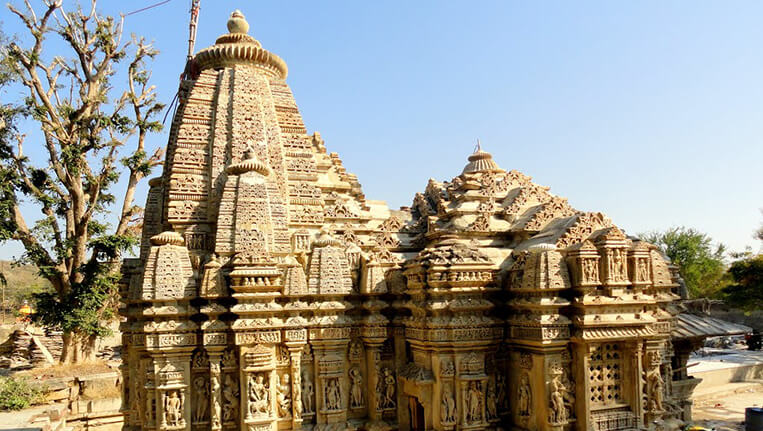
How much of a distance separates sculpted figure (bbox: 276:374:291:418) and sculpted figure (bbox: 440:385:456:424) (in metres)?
2.82

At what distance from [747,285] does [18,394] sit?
32.3 metres

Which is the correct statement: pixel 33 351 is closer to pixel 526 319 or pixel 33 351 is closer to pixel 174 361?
pixel 174 361

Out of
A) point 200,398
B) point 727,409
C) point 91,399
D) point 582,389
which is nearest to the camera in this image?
point 582,389

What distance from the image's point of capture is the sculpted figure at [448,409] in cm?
891

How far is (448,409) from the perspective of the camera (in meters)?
8.91

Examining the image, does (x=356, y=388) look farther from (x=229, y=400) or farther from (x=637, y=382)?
(x=637, y=382)

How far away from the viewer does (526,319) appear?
876 centimetres

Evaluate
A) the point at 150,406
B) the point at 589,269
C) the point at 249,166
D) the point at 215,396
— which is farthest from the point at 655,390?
the point at 150,406

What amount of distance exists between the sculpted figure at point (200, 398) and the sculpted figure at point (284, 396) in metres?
1.28

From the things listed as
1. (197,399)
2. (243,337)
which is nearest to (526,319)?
(243,337)

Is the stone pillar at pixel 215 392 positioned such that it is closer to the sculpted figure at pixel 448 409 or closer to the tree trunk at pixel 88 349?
the sculpted figure at pixel 448 409

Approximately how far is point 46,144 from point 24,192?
2042 mm

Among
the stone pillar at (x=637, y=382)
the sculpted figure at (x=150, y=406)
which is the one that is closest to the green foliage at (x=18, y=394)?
the sculpted figure at (x=150, y=406)

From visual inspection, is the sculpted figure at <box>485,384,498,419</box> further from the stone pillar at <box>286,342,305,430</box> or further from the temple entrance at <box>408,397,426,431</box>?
the stone pillar at <box>286,342,305,430</box>
